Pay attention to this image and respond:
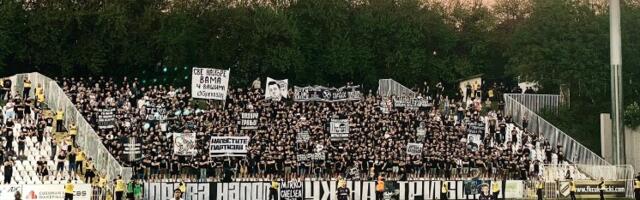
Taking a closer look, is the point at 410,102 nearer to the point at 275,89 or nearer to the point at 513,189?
the point at 275,89

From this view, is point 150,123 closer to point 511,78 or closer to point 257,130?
point 257,130

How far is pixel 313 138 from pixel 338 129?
4.26 ft

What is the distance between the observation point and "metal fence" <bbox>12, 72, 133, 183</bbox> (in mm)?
41875

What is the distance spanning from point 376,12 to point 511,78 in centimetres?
1177

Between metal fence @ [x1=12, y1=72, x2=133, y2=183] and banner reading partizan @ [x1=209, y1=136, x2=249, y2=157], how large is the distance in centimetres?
380

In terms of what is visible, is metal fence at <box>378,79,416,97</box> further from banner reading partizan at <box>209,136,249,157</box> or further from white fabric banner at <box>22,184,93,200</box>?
white fabric banner at <box>22,184,93,200</box>

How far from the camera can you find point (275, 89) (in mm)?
52594

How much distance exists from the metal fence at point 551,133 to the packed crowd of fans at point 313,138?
80cm

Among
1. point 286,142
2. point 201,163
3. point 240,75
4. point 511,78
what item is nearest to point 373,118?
point 286,142

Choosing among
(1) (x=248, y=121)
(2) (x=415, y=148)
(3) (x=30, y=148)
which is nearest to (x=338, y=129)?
(2) (x=415, y=148)

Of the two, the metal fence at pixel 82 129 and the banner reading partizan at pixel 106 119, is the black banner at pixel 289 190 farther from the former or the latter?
the banner reading partizan at pixel 106 119

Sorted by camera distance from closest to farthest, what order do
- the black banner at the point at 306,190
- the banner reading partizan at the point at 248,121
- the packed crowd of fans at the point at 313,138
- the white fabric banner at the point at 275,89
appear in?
the black banner at the point at 306,190, the packed crowd of fans at the point at 313,138, the banner reading partizan at the point at 248,121, the white fabric banner at the point at 275,89

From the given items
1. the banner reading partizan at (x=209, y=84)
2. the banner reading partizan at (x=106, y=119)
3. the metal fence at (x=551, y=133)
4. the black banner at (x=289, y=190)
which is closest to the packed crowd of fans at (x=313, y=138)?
the banner reading partizan at (x=106, y=119)

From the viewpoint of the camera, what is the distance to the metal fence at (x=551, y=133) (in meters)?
53.5
